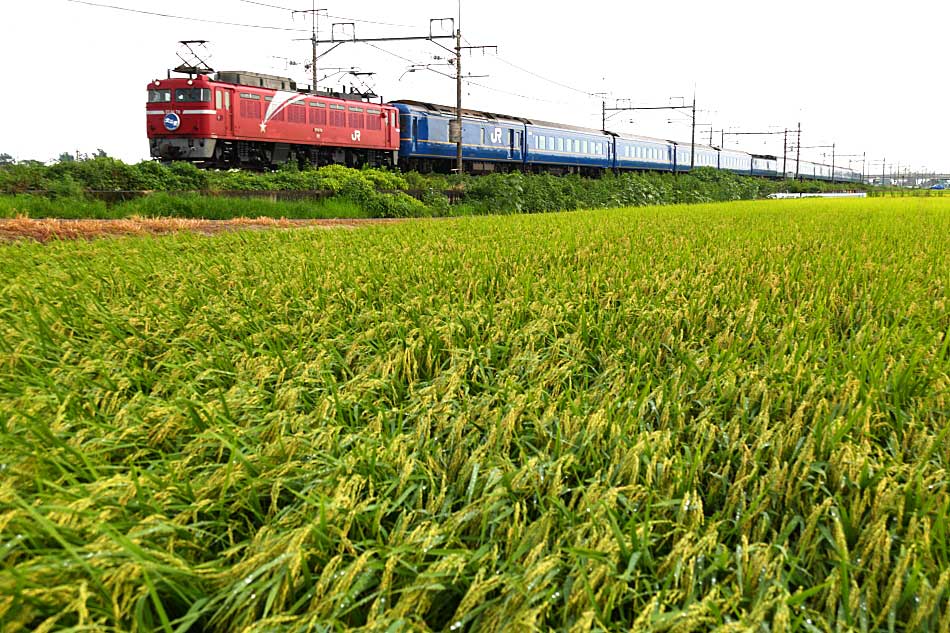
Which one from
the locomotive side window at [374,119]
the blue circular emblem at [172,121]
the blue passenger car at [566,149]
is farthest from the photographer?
the blue passenger car at [566,149]

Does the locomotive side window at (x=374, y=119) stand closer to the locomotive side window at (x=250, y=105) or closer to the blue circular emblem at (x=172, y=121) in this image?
the locomotive side window at (x=250, y=105)

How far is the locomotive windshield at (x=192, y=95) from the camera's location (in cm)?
1886

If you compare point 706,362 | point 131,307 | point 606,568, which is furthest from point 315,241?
point 606,568

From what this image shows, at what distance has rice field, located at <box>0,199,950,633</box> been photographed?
132 centimetres

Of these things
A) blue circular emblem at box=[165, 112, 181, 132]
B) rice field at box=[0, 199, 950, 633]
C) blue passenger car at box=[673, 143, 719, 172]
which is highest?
blue passenger car at box=[673, 143, 719, 172]

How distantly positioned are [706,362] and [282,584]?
5.94ft

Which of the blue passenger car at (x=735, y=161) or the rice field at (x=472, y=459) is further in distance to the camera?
the blue passenger car at (x=735, y=161)

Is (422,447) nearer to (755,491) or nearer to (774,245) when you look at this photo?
(755,491)

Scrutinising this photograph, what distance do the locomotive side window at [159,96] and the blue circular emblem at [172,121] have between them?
45cm

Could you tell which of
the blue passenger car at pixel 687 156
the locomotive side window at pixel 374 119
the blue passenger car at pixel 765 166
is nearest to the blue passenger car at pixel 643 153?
the blue passenger car at pixel 687 156

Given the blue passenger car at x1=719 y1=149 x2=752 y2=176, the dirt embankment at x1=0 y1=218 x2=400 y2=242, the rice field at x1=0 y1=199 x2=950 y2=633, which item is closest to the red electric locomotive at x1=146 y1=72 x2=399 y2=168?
the dirt embankment at x1=0 y1=218 x2=400 y2=242

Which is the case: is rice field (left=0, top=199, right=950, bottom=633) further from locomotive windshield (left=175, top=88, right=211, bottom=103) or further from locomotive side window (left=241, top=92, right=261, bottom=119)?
locomotive side window (left=241, top=92, right=261, bottom=119)

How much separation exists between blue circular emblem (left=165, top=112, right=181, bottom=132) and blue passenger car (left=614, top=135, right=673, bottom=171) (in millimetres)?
24416

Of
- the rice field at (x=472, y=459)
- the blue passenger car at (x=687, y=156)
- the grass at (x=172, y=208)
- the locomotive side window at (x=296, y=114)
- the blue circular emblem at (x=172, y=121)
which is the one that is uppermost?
the blue passenger car at (x=687, y=156)
